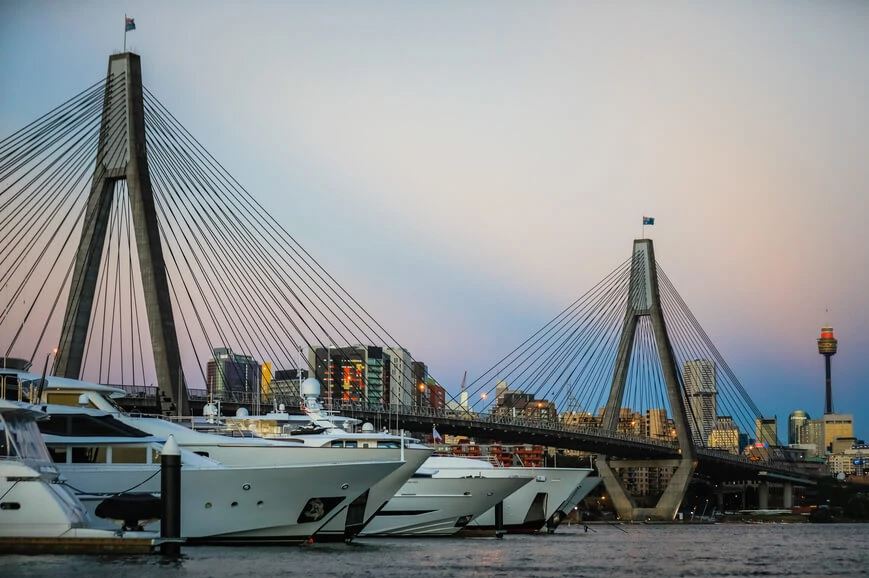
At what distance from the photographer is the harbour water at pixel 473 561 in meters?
31.0

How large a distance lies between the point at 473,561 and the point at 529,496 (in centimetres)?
1989

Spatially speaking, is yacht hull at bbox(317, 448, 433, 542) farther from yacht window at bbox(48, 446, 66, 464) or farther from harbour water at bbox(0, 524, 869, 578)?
yacht window at bbox(48, 446, 66, 464)

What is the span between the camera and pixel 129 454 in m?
37.8

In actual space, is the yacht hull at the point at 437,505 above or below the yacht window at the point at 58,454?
below

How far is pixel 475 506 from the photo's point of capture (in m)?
51.3

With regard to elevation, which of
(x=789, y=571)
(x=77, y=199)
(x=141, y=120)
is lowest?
(x=789, y=571)

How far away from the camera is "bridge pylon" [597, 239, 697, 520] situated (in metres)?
107

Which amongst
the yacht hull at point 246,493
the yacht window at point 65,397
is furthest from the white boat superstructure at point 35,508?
the yacht window at point 65,397

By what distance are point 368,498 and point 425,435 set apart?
63.7 metres

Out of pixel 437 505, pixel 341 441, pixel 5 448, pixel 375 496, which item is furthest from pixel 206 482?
pixel 437 505

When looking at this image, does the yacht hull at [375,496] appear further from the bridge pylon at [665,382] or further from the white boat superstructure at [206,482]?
the bridge pylon at [665,382]

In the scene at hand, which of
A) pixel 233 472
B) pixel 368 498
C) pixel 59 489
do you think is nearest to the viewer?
pixel 59 489

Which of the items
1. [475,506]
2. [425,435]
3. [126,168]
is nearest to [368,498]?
[475,506]

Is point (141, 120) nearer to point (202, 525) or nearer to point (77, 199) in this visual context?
point (77, 199)
